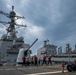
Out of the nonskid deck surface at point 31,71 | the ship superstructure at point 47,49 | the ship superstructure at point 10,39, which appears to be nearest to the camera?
the nonskid deck surface at point 31,71

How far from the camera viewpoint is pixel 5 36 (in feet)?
220

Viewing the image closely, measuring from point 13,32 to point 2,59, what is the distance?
10143 millimetres

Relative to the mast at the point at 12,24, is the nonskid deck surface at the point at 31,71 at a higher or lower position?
lower

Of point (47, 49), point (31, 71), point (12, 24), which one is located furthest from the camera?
point (47, 49)

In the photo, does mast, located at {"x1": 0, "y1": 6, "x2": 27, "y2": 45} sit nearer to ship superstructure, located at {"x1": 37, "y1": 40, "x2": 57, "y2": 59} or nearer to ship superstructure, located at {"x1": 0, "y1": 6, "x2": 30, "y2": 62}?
ship superstructure, located at {"x1": 0, "y1": 6, "x2": 30, "y2": 62}

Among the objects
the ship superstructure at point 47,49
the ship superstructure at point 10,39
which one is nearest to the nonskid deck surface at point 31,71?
the ship superstructure at point 10,39

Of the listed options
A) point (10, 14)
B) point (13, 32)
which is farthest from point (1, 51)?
point (10, 14)

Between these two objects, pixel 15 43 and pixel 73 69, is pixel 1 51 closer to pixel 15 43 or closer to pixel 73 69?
pixel 15 43

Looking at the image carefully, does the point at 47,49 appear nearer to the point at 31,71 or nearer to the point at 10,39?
the point at 10,39

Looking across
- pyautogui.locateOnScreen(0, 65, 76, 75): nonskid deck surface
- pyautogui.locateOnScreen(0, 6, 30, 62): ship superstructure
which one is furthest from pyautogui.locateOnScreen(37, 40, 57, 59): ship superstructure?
pyautogui.locateOnScreen(0, 65, 76, 75): nonskid deck surface

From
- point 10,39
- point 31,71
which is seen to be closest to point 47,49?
point 10,39

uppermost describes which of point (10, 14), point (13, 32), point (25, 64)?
point (10, 14)

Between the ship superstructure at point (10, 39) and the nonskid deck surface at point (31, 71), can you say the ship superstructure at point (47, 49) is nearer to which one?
the ship superstructure at point (10, 39)

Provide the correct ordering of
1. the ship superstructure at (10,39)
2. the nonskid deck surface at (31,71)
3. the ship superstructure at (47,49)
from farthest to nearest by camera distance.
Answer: the ship superstructure at (47,49) → the ship superstructure at (10,39) → the nonskid deck surface at (31,71)
